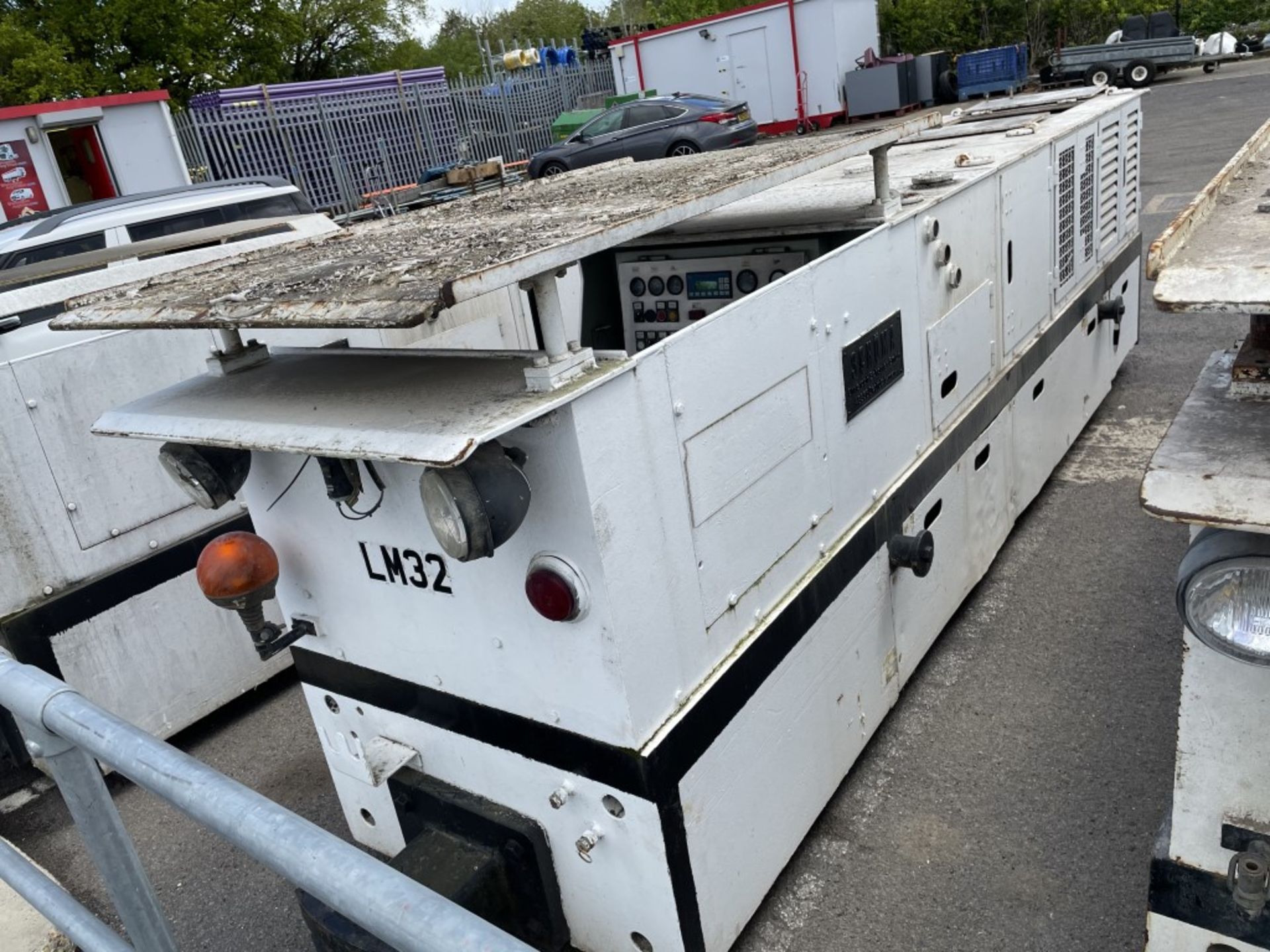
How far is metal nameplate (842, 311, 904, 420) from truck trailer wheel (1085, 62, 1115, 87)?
2133 centimetres

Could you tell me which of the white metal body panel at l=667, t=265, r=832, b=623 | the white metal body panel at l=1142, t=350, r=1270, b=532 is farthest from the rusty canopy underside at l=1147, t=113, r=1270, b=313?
the white metal body panel at l=667, t=265, r=832, b=623

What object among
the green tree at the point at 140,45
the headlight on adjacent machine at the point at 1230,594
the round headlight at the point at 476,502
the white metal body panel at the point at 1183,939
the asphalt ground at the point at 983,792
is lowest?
the asphalt ground at the point at 983,792

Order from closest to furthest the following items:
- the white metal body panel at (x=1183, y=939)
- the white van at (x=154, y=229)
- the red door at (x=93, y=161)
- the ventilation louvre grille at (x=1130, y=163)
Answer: the white metal body panel at (x=1183, y=939)
the white van at (x=154, y=229)
the ventilation louvre grille at (x=1130, y=163)
the red door at (x=93, y=161)

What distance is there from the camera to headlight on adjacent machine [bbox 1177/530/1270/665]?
1.41 m

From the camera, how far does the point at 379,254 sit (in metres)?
2.22

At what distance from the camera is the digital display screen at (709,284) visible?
360 centimetres

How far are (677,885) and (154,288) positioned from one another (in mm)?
1830

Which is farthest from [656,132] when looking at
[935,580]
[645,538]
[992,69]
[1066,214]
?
[645,538]

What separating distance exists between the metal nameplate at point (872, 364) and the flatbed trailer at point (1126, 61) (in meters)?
21.2

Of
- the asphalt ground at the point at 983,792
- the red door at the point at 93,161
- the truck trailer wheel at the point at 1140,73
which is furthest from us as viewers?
the truck trailer wheel at the point at 1140,73

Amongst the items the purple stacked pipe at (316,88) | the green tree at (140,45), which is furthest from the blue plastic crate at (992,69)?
the green tree at (140,45)

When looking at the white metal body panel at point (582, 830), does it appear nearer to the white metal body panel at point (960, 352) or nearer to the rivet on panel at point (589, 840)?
the rivet on panel at point (589, 840)

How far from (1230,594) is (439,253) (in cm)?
151

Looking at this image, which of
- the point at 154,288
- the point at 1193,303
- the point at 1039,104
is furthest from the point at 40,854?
the point at 1039,104
